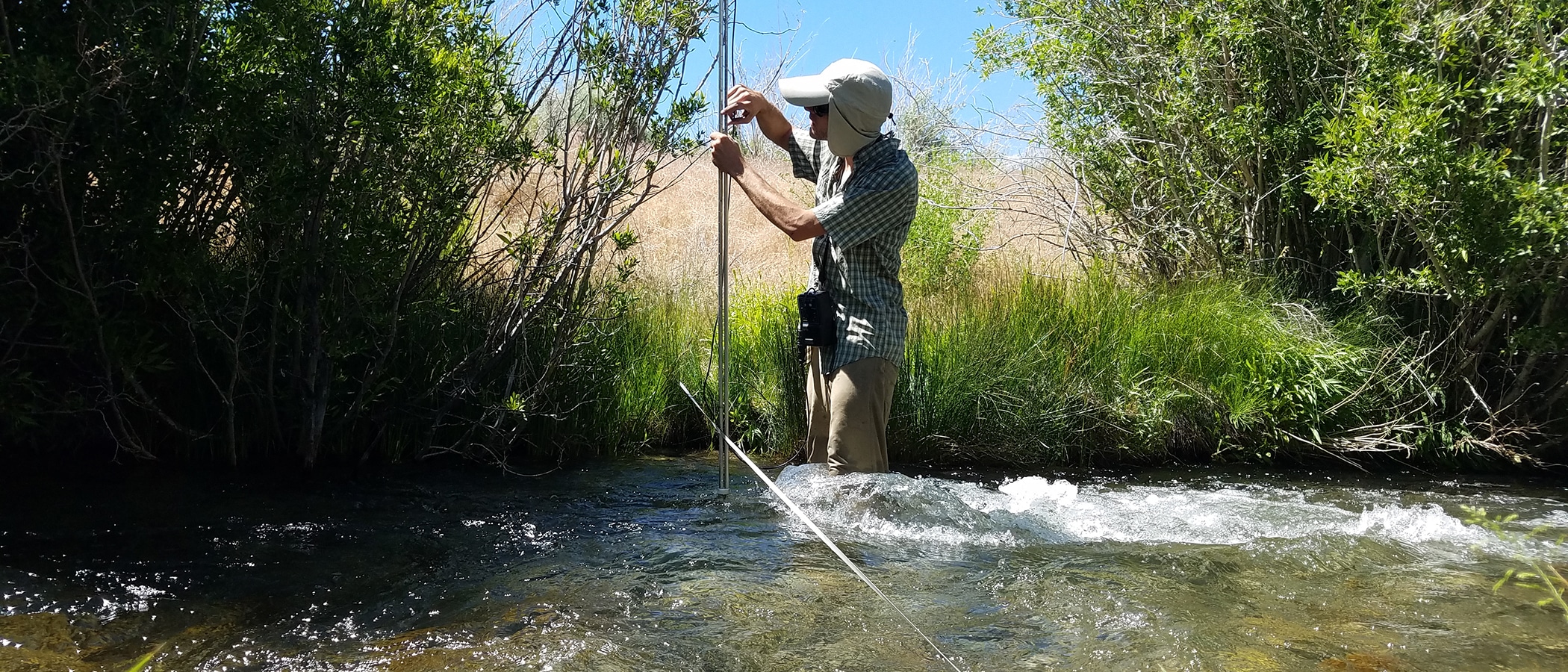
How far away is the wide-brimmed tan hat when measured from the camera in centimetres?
374

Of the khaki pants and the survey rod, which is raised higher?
the survey rod

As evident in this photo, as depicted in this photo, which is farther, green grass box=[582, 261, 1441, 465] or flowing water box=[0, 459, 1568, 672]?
green grass box=[582, 261, 1441, 465]

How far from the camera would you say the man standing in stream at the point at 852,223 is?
3787 mm

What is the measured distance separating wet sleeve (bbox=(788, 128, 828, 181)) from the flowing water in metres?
1.22

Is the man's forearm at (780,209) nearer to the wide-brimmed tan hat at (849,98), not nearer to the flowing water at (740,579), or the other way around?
the wide-brimmed tan hat at (849,98)

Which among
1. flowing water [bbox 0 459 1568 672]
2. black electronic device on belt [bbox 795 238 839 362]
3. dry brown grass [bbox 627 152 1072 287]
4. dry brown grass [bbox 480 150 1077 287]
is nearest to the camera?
flowing water [bbox 0 459 1568 672]

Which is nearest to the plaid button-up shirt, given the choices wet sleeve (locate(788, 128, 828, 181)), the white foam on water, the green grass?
wet sleeve (locate(788, 128, 828, 181))

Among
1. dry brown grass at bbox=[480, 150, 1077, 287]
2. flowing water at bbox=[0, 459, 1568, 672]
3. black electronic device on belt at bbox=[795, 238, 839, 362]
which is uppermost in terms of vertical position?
dry brown grass at bbox=[480, 150, 1077, 287]

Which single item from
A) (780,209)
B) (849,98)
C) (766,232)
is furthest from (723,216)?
(766,232)

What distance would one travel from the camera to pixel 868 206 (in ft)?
12.5

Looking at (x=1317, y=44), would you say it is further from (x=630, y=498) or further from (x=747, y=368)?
(x=630, y=498)

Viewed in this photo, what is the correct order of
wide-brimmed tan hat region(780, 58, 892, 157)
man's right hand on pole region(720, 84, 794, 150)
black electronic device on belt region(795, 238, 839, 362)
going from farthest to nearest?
black electronic device on belt region(795, 238, 839, 362) → man's right hand on pole region(720, 84, 794, 150) → wide-brimmed tan hat region(780, 58, 892, 157)

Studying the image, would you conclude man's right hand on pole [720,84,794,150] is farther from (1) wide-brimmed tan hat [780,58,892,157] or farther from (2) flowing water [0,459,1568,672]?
(2) flowing water [0,459,1568,672]

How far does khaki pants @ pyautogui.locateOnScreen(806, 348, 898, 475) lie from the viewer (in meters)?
3.96
